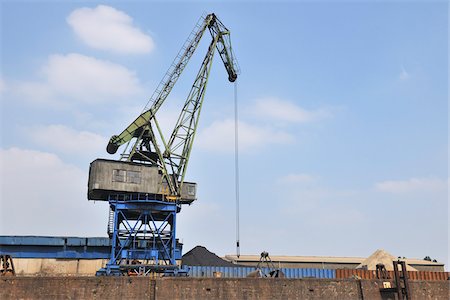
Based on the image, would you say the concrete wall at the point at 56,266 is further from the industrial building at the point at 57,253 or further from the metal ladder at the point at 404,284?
the metal ladder at the point at 404,284

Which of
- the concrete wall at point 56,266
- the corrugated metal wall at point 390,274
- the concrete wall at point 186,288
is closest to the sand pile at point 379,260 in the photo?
the corrugated metal wall at point 390,274

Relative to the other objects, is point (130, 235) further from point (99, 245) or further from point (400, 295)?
point (400, 295)

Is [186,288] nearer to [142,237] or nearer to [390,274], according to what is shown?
[142,237]

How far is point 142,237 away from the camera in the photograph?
95.7ft

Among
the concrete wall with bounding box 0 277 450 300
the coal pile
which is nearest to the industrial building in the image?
the coal pile

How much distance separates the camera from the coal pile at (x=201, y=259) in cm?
3350

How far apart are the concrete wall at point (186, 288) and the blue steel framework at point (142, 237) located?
7.26 m

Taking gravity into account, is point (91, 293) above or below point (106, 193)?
below

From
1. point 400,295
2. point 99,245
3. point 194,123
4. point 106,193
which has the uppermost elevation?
point 194,123

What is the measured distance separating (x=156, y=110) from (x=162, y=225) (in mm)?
8663

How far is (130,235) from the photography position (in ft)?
93.6

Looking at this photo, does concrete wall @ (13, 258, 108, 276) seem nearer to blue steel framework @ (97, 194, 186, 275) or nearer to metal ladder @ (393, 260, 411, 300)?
blue steel framework @ (97, 194, 186, 275)

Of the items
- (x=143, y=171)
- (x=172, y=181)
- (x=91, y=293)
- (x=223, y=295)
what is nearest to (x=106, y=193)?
(x=143, y=171)

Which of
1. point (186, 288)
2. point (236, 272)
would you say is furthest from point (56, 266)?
point (186, 288)
